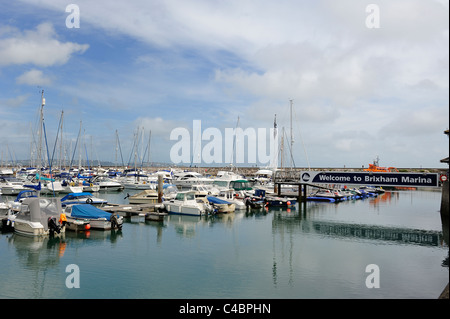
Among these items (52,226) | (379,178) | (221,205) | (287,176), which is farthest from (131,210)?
(379,178)

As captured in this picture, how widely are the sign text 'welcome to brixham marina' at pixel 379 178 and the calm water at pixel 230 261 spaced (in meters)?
4.73

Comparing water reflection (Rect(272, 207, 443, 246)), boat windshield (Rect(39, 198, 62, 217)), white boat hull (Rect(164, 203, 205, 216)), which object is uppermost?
boat windshield (Rect(39, 198, 62, 217))

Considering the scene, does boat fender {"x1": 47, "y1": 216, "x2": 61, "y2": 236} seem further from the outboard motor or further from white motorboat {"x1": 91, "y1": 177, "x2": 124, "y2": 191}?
white motorboat {"x1": 91, "y1": 177, "x2": 124, "y2": 191}

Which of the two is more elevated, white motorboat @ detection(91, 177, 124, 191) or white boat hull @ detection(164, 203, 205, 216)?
white motorboat @ detection(91, 177, 124, 191)

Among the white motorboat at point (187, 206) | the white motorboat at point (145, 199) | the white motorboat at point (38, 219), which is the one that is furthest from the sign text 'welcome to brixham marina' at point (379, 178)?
the white motorboat at point (38, 219)

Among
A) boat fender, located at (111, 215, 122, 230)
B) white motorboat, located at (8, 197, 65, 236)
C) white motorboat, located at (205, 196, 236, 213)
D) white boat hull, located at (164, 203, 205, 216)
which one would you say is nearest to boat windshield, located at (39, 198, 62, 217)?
white motorboat, located at (8, 197, 65, 236)

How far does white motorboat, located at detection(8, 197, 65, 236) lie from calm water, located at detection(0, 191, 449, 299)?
0.83 m

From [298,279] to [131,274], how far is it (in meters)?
9.35

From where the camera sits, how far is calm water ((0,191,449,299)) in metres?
17.1

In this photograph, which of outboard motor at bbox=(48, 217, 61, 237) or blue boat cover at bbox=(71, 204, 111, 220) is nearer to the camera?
outboard motor at bbox=(48, 217, 61, 237)
